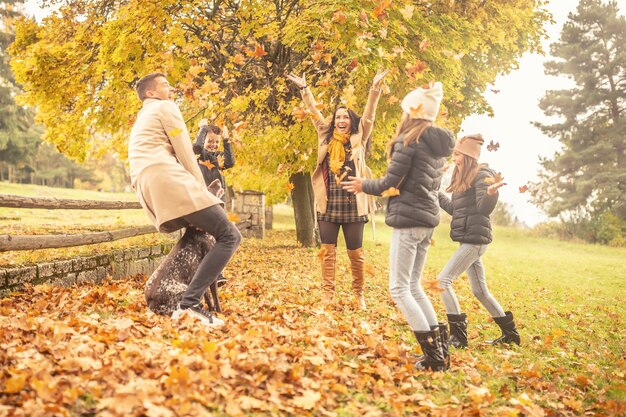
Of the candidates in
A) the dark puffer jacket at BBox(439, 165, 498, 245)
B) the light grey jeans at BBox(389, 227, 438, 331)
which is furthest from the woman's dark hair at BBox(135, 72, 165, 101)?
the dark puffer jacket at BBox(439, 165, 498, 245)

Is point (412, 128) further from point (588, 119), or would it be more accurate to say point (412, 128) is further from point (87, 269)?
point (588, 119)

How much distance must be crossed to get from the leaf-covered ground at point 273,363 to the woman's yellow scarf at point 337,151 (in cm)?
173

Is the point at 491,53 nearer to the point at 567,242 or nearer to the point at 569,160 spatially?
the point at 567,242

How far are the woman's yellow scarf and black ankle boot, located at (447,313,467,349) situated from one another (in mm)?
2128

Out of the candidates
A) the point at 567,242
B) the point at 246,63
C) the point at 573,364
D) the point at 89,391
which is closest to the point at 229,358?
the point at 89,391

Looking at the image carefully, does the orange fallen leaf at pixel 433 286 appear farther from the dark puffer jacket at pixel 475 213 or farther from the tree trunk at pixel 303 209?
the tree trunk at pixel 303 209

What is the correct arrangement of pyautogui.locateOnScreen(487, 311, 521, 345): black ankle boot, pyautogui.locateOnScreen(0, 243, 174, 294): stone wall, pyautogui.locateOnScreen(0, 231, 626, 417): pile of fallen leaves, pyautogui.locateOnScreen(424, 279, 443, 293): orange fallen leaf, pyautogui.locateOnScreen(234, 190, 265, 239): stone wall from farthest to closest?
pyautogui.locateOnScreen(234, 190, 265, 239): stone wall < pyautogui.locateOnScreen(0, 243, 174, 294): stone wall < pyautogui.locateOnScreen(487, 311, 521, 345): black ankle boot < pyautogui.locateOnScreen(424, 279, 443, 293): orange fallen leaf < pyautogui.locateOnScreen(0, 231, 626, 417): pile of fallen leaves

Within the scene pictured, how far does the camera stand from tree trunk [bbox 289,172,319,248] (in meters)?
15.0

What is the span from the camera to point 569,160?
103 ft

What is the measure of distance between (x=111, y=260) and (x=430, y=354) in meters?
5.31

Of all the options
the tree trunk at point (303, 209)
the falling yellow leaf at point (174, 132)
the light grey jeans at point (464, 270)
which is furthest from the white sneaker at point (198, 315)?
the tree trunk at point (303, 209)

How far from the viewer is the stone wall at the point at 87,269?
5707mm

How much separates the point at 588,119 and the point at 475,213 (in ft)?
102

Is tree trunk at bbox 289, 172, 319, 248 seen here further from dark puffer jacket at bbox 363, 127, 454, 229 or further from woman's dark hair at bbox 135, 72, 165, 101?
dark puffer jacket at bbox 363, 127, 454, 229
